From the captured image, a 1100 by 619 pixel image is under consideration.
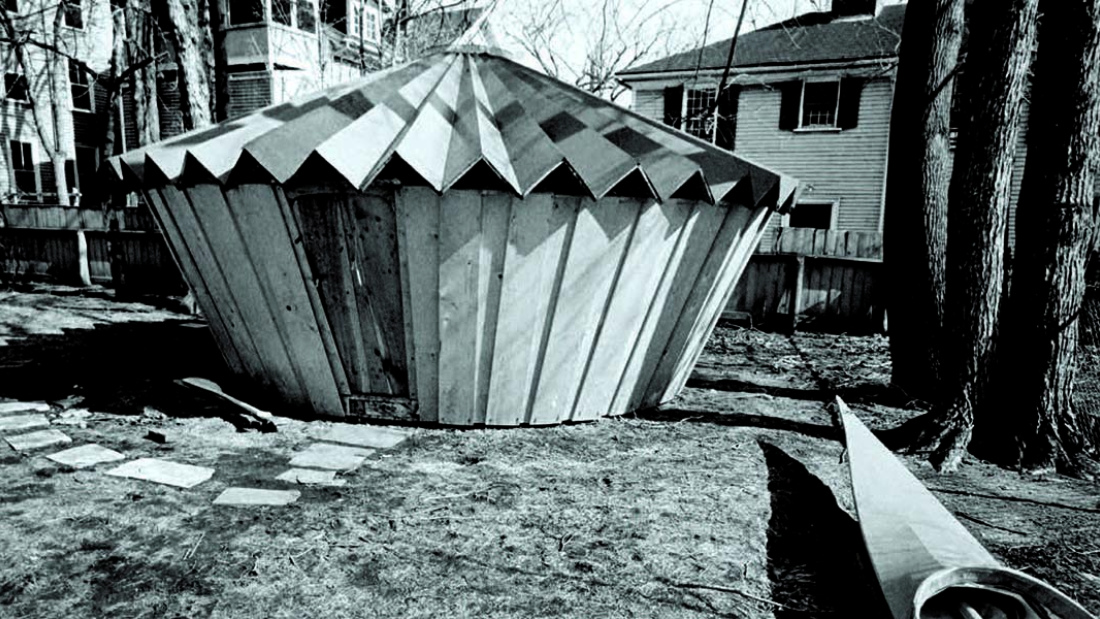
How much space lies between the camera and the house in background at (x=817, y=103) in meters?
16.2

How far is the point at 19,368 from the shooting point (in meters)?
6.22

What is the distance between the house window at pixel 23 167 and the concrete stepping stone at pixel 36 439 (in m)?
20.1

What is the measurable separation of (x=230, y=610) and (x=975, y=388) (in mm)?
4666

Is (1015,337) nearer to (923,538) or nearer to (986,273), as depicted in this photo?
(986,273)

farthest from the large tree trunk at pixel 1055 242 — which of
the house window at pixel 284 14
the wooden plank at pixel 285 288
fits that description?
the house window at pixel 284 14

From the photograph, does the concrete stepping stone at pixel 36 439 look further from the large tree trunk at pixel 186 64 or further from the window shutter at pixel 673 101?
the window shutter at pixel 673 101

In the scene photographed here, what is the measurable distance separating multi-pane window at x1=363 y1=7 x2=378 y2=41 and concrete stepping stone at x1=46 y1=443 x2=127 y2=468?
19958mm

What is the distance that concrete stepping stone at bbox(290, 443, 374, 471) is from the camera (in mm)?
3912

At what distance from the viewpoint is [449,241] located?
164 inches

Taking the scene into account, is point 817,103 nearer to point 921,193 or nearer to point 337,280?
point 921,193

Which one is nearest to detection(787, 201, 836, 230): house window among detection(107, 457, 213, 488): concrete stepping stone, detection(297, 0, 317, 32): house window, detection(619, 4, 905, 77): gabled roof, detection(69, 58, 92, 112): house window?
detection(619, 4, 905, 77): gabled roof

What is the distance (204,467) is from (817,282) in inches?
371

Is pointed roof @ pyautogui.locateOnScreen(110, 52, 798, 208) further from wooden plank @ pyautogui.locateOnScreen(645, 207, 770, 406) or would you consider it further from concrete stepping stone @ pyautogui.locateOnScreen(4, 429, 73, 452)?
concrete stepping stone @ pyautogui.locateOnScreen(4, 429, 73, 452)

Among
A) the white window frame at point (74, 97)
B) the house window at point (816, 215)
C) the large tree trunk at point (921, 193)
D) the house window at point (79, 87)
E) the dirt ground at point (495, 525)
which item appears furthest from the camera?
the house window at point (79, 87)
